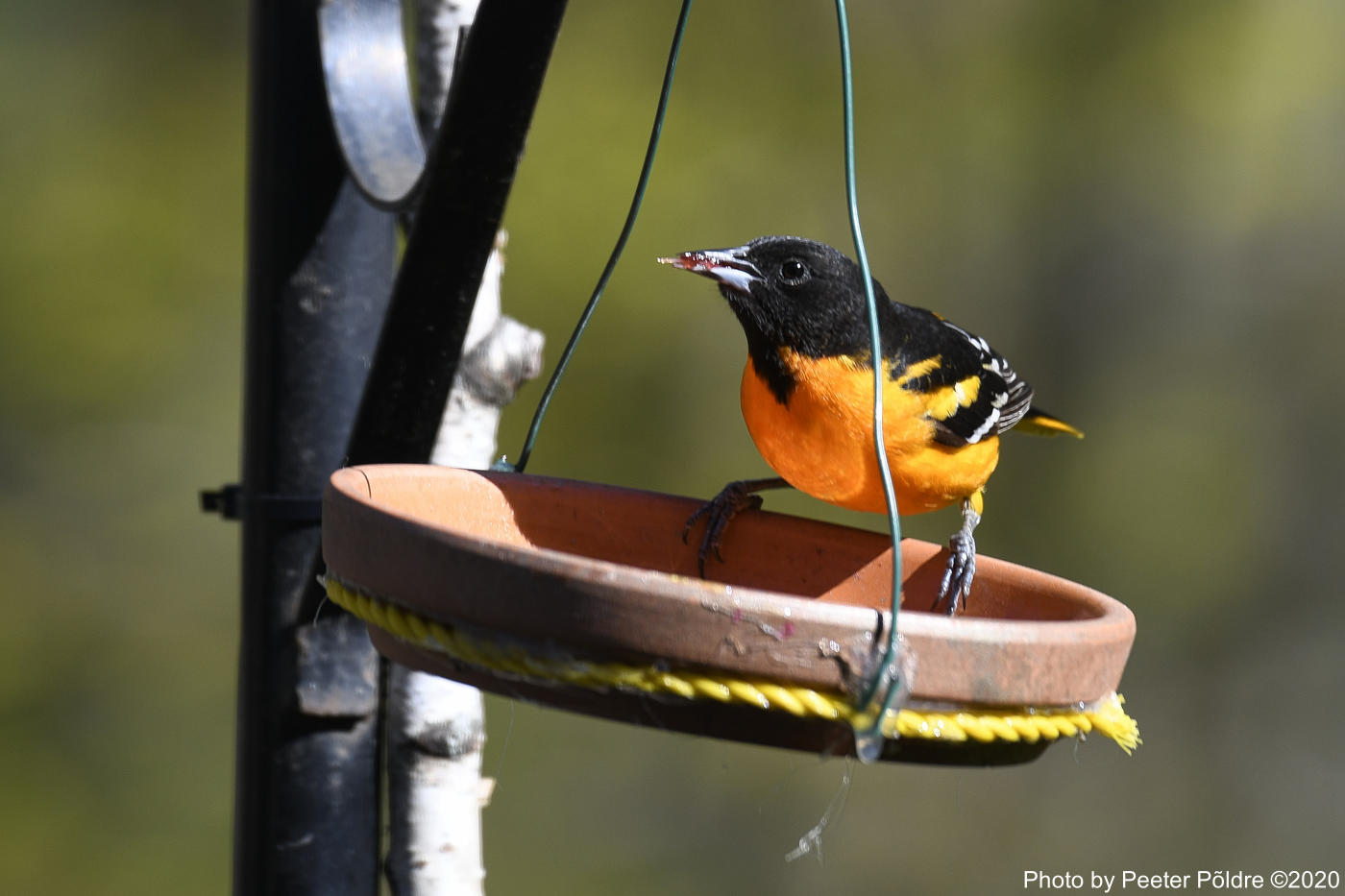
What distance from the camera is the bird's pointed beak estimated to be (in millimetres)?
2180

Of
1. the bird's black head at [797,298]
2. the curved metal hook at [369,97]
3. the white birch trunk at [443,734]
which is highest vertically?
the curved metal hook at [369,97]

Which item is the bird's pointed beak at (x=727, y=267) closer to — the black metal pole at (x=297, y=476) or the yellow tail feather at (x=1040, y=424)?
the black metal pole at (x=297, y=476)

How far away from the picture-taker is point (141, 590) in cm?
524

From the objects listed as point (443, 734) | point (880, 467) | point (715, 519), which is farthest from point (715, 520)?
point (443, 734)

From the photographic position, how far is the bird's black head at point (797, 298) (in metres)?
2.35

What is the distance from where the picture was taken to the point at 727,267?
7.49 ft

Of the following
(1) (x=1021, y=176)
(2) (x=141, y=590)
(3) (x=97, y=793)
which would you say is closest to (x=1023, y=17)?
(1) (x=1021, y=176)

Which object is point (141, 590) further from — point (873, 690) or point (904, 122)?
point (873, 690)

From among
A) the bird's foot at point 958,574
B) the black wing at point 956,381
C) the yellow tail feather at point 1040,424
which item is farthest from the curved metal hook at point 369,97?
the yellow tail feather at point 1040,424

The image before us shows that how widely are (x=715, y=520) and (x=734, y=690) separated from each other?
88 cm

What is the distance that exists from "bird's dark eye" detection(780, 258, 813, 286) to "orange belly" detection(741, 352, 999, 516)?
13 centimetres

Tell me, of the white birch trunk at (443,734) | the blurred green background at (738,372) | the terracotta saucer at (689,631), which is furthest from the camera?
the blurred green background at (738,372)

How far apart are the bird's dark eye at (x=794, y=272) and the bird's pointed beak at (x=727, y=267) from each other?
47 mm

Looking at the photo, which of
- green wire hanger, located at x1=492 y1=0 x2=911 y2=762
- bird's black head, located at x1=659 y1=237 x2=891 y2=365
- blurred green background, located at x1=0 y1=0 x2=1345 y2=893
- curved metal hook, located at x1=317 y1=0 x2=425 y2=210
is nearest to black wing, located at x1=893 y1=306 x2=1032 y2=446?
bird's black head, located at x1=659 y1=237 x2=891 y2=365
